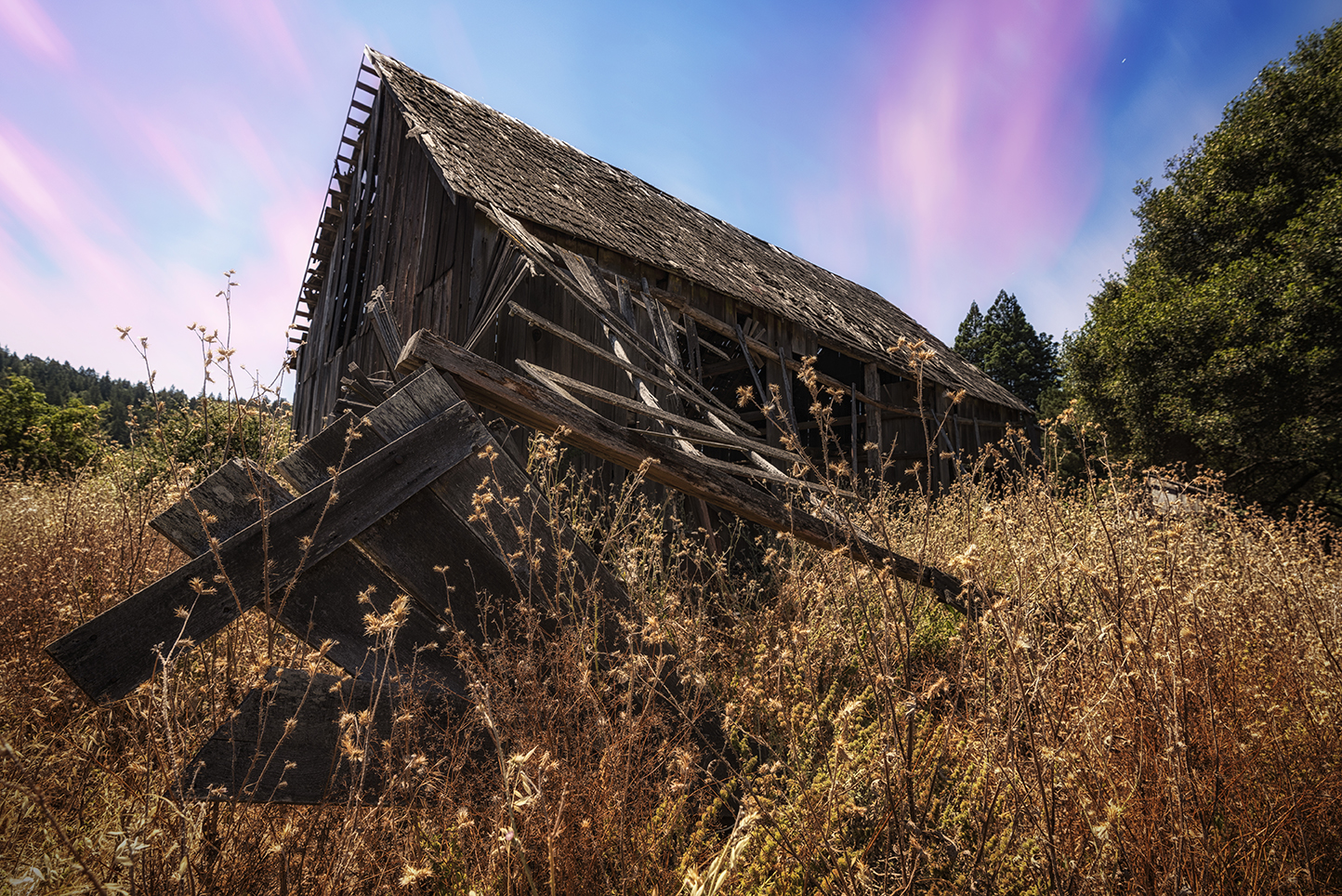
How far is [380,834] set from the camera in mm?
1837

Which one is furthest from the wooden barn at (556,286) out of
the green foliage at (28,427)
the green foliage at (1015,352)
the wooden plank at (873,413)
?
the green foliage at (1015,352)

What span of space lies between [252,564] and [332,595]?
0.90 ft

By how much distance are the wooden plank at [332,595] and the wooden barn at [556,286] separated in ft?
6.67

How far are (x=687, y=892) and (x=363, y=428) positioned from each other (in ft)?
6.87

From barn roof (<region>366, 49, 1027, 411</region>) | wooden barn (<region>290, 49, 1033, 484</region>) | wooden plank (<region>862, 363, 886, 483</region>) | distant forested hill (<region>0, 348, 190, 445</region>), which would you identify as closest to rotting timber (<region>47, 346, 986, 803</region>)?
wooden barn (<region>290, 49, 1033, 484</region>)

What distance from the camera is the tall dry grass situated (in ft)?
4.62

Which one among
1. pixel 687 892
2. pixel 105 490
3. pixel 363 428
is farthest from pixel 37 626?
pixel 105 490

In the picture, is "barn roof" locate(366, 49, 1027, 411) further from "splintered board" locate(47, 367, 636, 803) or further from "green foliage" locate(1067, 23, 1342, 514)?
"splintered board" locate(47, 367, 636, 803)

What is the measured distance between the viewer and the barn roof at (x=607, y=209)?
300 inches

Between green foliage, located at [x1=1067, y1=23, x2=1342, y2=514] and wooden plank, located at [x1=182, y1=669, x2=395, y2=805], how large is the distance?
1421 centimetres

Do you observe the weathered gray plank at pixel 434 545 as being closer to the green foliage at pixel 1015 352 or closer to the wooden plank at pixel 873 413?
the wooden plank at pixel 873 413

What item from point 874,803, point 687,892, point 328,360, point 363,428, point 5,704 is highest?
point 328,360

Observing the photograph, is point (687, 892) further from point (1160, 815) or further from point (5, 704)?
point (5, 704)

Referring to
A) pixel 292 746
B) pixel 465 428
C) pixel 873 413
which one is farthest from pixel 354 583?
pixel 873 413
